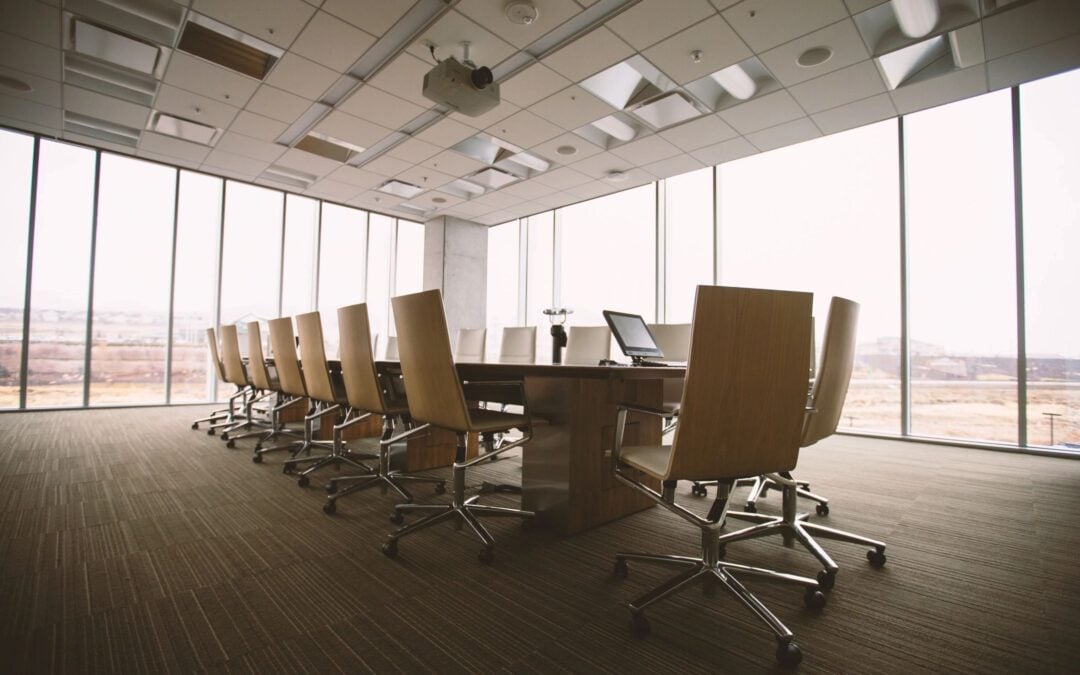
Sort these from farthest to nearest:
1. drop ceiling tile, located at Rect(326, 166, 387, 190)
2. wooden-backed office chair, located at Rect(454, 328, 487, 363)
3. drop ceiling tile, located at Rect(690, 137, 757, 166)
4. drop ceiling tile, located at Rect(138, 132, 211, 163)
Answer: drop ceiling tile, located at Rect(326, 166, 387, 190) → drop ceiling tile, located at Rect(138, 132, 211, 163) → drop ceiling tile, located at Rect(690, 137, 757, 166) → wooden-backed office chair, located at Rect(454, 328, 487, 363)

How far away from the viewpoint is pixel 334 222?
8.60m

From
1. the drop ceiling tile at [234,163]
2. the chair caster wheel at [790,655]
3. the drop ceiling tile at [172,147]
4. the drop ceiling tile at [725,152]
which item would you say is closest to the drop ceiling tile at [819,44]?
the drop ceiling tile at [725,152]

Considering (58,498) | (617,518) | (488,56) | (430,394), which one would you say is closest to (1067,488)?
(617,518)

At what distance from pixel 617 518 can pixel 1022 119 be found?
567 centimetres

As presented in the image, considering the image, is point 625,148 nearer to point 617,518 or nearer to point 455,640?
point 617,518

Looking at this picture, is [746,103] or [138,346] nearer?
[746,103]

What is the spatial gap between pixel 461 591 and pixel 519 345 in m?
3.11

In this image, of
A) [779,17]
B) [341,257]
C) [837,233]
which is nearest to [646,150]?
[779,17]

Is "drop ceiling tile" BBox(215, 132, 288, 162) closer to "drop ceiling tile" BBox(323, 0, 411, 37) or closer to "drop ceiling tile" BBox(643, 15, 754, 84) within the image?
"drop ceiling tile" BBox(323, 0, 411, 37)

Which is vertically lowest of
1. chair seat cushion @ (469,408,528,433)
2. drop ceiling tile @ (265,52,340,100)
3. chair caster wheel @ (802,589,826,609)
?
chair caster wheel @ (802,589,826,609)

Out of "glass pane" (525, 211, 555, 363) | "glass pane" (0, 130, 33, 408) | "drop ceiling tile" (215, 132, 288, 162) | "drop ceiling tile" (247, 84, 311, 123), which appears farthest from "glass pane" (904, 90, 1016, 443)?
"glass pane" (0, 130, 33, 408)

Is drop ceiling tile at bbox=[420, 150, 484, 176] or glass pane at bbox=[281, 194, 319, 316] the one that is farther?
glass pane at bbox=[281, 194, 319, 316]

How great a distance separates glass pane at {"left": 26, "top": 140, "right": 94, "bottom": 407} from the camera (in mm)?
6312

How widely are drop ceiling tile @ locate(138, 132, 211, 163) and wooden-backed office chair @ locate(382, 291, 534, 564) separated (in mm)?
5973
